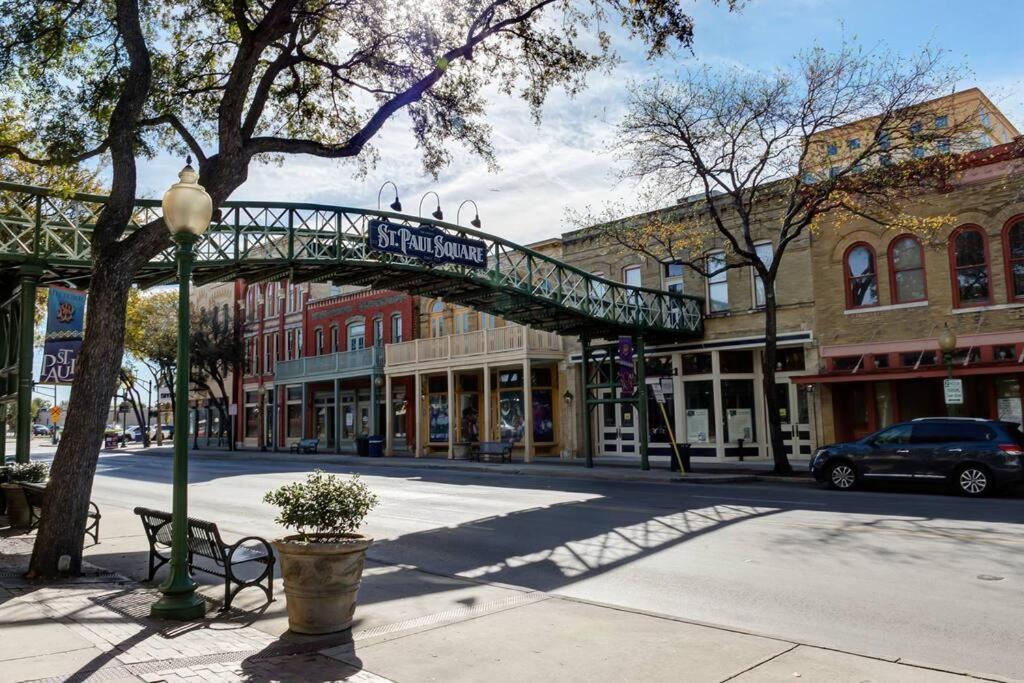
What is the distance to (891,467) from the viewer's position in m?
16.5

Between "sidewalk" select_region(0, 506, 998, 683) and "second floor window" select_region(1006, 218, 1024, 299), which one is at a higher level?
"second floor window" select_region(1006, 218, 1024, 299)

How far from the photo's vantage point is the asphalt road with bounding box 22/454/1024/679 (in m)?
6.42

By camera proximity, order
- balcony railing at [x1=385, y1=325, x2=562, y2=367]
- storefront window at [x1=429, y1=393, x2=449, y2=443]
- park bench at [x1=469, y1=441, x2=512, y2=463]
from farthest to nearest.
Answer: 1. storefront window at [x1=429, y1=393, x2=449, y2=443]
2. balcony railing at [x1=385, y1=325, x2=562, y2=367]
3. park bench at [x1=469, y1=441, x2=512, y2=463]

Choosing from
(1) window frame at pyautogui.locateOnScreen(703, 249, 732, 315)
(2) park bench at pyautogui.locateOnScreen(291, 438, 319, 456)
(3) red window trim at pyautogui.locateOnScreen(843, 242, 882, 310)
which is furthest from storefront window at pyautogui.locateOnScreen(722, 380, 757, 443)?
(2) park bench at pyautogui.locateOnScreen(291, 438, 319, 456)

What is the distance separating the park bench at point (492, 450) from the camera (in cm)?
2908

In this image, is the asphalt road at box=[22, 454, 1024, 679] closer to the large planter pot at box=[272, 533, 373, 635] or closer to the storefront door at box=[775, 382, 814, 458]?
the large planter pot at box=[272, 533, 373, 635]

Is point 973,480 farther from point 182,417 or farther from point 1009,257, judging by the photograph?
point 182,417

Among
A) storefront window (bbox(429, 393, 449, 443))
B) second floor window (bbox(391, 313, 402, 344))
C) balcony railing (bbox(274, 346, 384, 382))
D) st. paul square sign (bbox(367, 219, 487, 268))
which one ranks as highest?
second floor window (bbox(391, 313, 402, 344))

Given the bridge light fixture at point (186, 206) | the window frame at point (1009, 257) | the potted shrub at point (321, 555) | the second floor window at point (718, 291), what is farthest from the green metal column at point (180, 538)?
the second floor window at point (718, 291)

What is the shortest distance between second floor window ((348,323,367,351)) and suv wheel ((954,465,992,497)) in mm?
30017

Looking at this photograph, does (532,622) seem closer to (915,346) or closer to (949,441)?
(949,441)

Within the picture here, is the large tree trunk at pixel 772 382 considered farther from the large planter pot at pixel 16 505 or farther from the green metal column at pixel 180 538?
the large planter pot at pixel 16 505

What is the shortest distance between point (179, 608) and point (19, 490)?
722 cm

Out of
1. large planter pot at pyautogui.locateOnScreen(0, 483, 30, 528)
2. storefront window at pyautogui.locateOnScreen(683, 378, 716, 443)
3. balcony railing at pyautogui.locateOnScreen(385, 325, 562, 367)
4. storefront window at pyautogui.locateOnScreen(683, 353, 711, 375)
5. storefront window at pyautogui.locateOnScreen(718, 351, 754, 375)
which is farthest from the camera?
balcony railing at pyautogui.locateOnScreen(385, 325, 562, 367)
